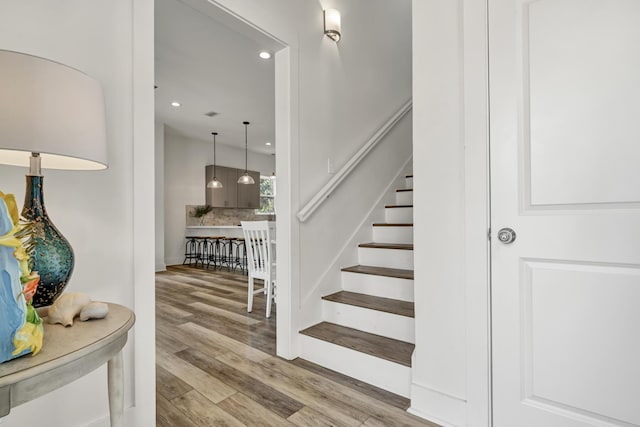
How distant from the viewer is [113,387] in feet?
3.15

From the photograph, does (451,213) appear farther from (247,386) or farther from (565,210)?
(247,386)

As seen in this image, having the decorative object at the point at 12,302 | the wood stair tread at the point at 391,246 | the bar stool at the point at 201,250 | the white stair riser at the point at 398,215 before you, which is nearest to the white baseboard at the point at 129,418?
the decorative object at the point at 12,302

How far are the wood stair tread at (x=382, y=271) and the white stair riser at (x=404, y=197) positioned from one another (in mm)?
966

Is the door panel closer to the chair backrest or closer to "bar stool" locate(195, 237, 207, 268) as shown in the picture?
the chair backrest

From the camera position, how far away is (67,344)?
29.7 inches

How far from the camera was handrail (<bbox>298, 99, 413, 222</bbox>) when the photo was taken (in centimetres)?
228

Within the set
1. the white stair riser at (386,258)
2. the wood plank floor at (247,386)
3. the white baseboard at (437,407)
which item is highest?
the white stair riser at (386,258)

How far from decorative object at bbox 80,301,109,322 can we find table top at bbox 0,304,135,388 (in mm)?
12

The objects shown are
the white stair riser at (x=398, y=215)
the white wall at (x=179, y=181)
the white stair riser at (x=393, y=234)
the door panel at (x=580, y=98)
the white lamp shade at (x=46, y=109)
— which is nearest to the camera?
the white lamp shade at (x=46, y=109)

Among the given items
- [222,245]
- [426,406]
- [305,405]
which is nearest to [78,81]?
[305,405]

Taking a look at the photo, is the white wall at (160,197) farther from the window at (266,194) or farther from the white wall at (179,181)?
the window at (266,194)

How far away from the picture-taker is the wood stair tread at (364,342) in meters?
1.82

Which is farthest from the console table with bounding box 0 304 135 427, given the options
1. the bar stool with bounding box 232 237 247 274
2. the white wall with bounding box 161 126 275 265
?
the white wall with bounding box 161 126 275 265

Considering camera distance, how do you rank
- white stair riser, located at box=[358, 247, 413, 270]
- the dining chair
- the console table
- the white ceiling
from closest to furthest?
the console table
white stair riser, located at box=[358, 247, 413, 270]
the white ceiling
the dining chair
